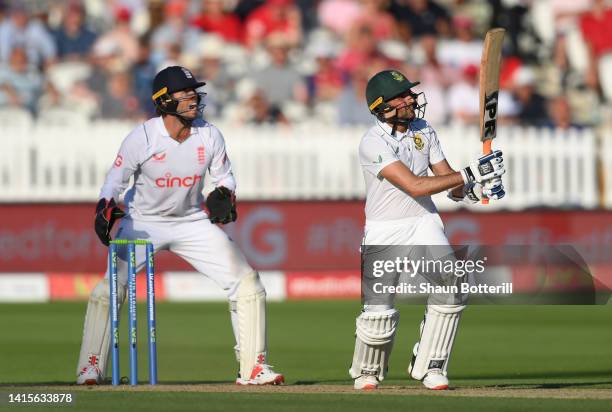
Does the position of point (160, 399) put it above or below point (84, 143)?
below

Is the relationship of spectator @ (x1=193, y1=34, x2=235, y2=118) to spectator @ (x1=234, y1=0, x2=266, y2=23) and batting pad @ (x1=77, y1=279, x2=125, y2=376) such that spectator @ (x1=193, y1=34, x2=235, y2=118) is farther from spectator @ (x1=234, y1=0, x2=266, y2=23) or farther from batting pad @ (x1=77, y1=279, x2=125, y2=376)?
batting pad @ (x1=77, y1=279, x2=125, y2=376)

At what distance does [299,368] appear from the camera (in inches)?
374

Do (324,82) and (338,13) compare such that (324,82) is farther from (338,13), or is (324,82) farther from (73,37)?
(73,37)

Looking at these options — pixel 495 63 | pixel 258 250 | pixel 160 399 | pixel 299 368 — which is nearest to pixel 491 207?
pixel 258 250

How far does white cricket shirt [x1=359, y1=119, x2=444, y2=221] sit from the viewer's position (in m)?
7.66

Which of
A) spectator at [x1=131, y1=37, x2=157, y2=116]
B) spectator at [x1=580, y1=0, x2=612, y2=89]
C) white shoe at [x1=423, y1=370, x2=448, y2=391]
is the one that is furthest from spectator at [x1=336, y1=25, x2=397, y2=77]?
white shoe at [x1=423, y1=370, x2=448, y2=391]

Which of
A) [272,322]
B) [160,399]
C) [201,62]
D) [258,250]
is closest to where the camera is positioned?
[160,399]

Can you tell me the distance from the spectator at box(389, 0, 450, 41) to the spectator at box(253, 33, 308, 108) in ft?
4.87

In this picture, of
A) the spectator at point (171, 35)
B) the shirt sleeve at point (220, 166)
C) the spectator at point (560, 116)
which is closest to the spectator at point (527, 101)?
the spectator at point (560, 116)

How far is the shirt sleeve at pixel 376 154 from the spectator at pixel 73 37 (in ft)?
30.1

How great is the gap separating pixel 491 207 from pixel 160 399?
8.42 meters

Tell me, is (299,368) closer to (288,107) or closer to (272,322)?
(272,322)

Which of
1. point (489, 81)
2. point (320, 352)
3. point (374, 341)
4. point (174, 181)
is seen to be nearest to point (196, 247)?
point (174, 181)

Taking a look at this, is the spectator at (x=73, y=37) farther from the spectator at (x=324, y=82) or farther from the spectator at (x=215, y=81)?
the spectator at (x=324, y=82)
